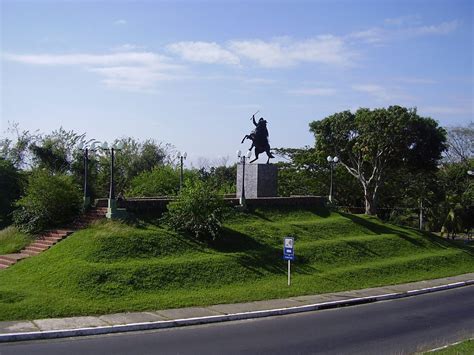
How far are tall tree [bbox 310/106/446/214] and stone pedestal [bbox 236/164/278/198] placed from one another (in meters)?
7.54

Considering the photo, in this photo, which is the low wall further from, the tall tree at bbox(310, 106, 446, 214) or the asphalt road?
the asphalt road

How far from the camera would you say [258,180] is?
31.2 meters

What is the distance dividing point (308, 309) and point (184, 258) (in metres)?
5.52

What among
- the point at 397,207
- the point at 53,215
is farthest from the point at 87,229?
the point at 397,207

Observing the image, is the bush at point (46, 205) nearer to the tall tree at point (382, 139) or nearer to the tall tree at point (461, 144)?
the tall tree at point (382, 139)

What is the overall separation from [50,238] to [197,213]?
6085 millimetres

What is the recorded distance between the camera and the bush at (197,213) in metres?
23.0

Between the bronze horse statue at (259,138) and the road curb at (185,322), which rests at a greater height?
the bronze horse statue at (259,138)

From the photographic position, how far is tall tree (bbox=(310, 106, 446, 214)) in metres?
34.4

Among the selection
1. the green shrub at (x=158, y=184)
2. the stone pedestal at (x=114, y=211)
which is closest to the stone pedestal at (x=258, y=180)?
the green shrub at (x=158, y=184)

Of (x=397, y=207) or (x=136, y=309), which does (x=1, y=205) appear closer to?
(x=136, y=309)

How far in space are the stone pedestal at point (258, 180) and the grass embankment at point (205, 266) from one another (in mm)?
2987

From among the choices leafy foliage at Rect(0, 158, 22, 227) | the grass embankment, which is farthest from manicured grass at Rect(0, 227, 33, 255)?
leafy foliage at Rect(0, 158, 22, 227)

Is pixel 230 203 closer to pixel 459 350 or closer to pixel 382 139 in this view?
pixel 382 139
